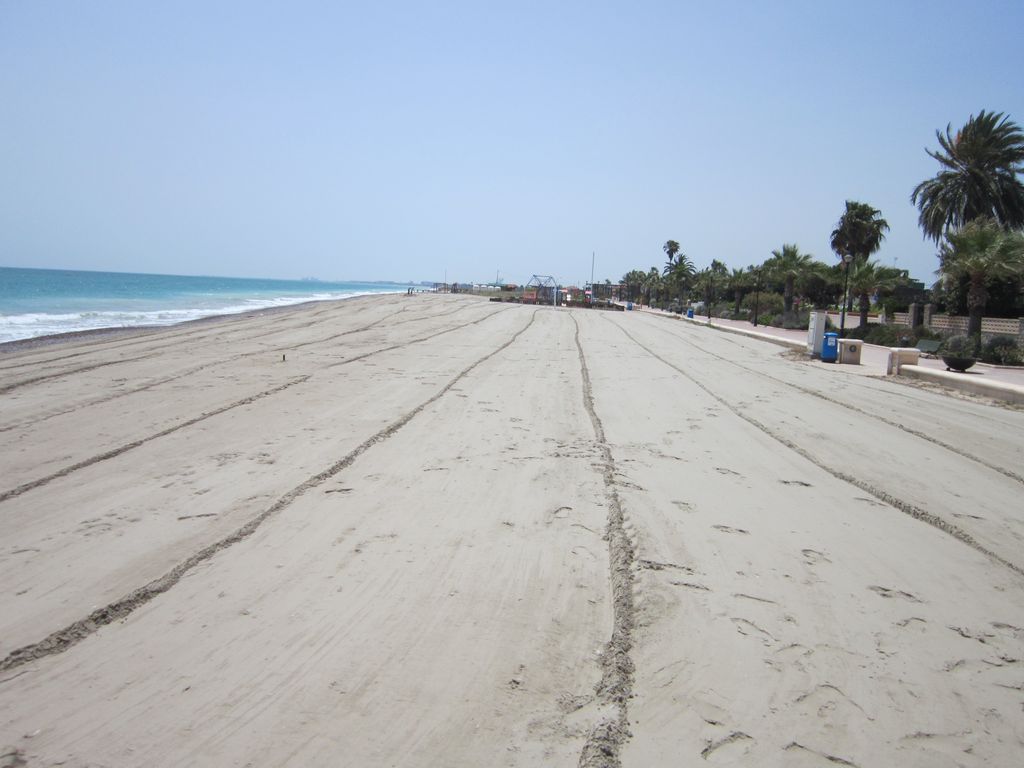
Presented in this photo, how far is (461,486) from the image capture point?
587cm

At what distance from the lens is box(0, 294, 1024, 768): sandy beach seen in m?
2.81

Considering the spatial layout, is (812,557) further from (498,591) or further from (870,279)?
(870,279)

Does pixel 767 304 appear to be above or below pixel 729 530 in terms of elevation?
above

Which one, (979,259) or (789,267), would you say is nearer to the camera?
(979,259)

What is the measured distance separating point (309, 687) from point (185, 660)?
0.66 metres

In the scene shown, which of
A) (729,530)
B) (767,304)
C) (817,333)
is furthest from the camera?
(767,304)

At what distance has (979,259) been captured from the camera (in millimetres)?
21328

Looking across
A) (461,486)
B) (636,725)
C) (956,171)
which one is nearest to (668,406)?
(461,486)

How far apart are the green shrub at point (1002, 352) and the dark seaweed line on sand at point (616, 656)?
21.1 meters

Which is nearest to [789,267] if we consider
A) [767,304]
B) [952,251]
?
[767,304]

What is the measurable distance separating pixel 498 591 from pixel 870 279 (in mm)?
30908

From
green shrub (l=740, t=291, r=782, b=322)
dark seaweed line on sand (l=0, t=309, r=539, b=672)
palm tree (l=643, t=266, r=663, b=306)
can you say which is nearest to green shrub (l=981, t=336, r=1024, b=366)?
dark seaweed line on sand (l=0, t=309, r=539, b=672)

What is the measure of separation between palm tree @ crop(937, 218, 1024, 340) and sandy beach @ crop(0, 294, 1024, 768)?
15.3 metres

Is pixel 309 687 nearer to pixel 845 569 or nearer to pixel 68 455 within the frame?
pixel 845 569
